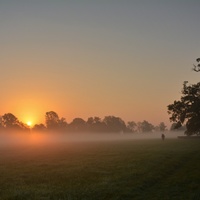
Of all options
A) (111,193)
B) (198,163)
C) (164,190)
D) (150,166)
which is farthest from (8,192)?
(198,163)

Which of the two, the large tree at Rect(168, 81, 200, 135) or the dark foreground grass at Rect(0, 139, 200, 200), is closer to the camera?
the dark foreground grass at Rect(0, 139, 200, 200)

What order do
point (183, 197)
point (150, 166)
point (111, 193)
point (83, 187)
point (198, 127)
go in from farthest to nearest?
point (198, 127) → point (150, 166) → point (83, 187) → point (111, 193) → point (183, 197)

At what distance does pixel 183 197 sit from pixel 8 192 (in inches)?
530

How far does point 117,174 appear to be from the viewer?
2817 centimetres

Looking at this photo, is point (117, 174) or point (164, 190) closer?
point (164, 190)

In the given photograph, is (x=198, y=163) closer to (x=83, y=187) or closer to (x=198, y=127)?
(x=83, y=187)

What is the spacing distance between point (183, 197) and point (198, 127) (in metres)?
69.8

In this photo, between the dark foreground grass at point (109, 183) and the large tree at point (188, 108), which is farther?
the large tree at point (188, 108)

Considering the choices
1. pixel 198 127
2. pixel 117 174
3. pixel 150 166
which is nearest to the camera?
pixel 117 174

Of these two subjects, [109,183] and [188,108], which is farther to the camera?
[188,108]

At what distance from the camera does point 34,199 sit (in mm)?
19859

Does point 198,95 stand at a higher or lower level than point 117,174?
higher

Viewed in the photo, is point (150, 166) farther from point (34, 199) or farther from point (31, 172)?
point (34, 199)

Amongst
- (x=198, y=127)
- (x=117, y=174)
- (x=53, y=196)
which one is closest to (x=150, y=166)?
(x=117, y=174)
